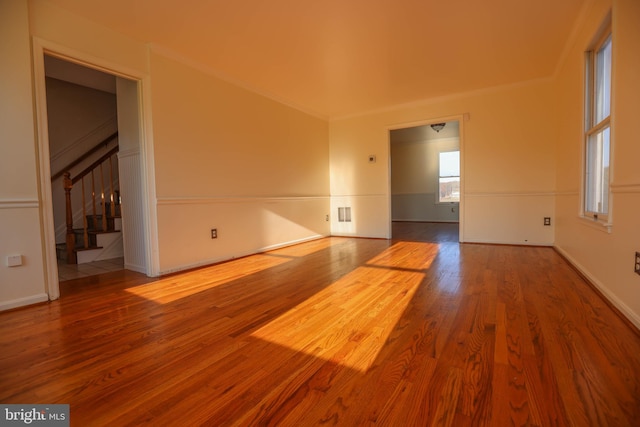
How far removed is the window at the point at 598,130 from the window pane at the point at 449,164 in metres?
5.68

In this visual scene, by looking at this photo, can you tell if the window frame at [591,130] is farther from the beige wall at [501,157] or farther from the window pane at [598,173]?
the beige wall at [501,157]

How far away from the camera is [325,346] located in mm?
1582

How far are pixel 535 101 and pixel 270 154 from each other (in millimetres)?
3790

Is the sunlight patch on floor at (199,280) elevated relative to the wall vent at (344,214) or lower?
lower

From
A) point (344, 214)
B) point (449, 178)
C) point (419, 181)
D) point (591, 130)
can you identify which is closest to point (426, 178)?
point (419, 181)

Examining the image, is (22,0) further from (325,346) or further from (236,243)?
(325,346)

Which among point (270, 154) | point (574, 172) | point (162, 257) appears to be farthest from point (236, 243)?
point (574, 172)

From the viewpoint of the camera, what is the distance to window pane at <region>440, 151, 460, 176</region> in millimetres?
8315

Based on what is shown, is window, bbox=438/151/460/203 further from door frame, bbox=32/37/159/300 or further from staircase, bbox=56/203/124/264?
staircase, bbox=56/203/124/264

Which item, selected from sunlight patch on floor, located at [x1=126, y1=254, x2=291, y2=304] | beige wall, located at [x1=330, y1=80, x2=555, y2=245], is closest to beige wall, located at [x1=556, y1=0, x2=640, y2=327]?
beige wall, located at [x1=330, y1=80, x2=555, y2=245]

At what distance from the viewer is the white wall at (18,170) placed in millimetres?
2166

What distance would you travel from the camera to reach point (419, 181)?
8.87m

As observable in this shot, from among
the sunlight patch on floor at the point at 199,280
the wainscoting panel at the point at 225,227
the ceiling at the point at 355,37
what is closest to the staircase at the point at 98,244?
the wainscoting panel at the point at 225,227

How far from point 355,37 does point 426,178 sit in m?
6.39
